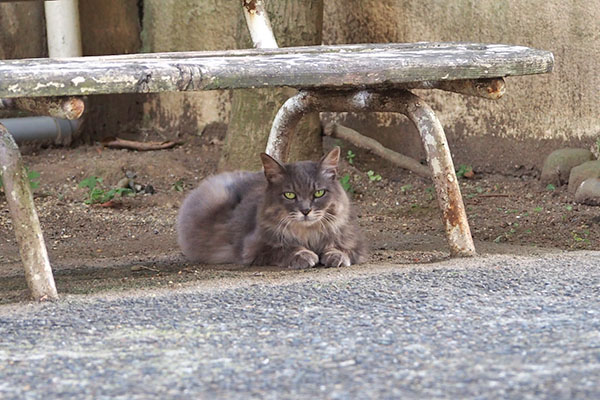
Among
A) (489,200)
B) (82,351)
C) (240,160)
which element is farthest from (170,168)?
(82,351)

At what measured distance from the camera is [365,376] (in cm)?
233

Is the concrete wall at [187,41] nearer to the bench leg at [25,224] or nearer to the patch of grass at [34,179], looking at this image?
the patch of grass at [34,179]

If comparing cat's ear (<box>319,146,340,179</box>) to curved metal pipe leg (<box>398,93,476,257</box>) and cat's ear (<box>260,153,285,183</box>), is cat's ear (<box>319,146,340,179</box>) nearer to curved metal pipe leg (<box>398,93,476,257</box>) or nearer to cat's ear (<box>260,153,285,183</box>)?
cat's ear (<box>260,153,285,183</box>)

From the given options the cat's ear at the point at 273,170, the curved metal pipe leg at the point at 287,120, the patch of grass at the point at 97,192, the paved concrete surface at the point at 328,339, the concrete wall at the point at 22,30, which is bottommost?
the patch of grass at the point at 97,192

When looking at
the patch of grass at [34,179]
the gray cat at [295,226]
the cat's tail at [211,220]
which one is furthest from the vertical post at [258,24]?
the patch of grass at [34,179]

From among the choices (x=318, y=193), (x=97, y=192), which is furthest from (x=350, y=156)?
(x=318, y=193)

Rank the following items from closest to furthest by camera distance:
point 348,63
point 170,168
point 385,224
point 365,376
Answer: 1. point 365,376
2. point 348,63
3. point 385,224
4. point 170,168

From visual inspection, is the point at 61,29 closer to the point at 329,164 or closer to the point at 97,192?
the point at 97,192

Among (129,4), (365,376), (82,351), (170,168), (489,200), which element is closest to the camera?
(365,376)

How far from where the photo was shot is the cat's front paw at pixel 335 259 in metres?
4.07

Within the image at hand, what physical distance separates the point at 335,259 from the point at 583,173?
6.90 feet

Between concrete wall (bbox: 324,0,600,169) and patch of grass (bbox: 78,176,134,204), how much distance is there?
5.27 feet

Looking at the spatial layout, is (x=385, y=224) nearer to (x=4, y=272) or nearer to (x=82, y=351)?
(x=4, y=272)

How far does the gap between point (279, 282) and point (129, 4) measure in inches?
173
